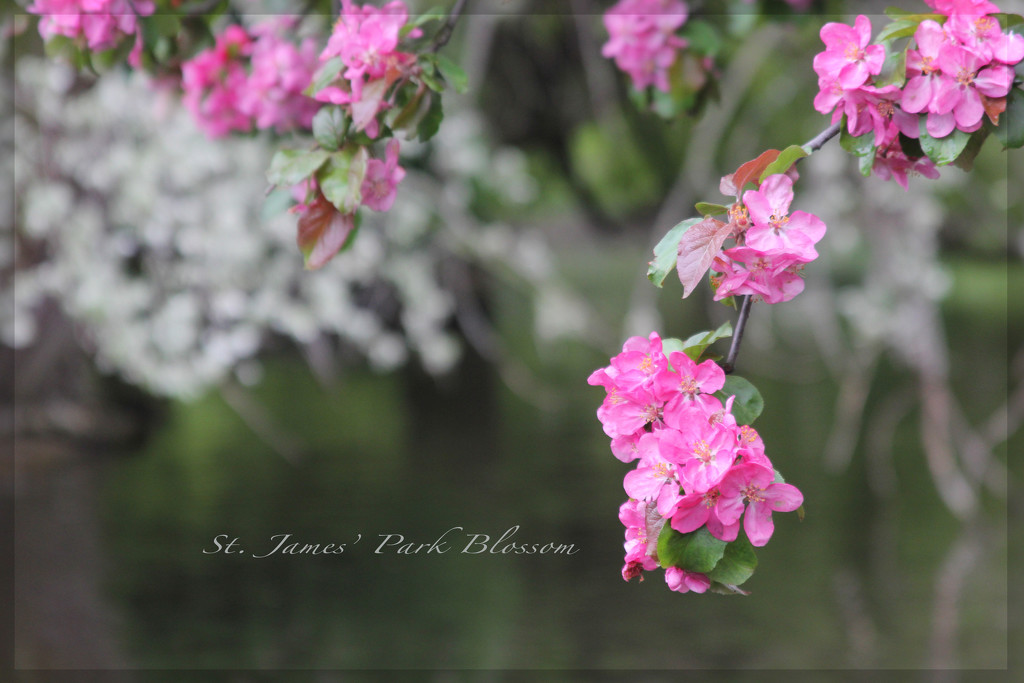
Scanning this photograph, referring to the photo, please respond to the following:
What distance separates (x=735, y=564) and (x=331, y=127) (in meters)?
0.39

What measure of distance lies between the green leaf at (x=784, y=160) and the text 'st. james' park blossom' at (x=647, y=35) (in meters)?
0.53

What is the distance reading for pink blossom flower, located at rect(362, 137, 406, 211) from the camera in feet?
2.28

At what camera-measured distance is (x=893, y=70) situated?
0.54 metres

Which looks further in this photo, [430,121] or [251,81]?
[251,81]

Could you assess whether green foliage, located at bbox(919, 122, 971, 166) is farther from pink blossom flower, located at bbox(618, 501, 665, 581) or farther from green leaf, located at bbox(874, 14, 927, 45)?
pink blossom flower, located at bbox(618, 501, 665, 581)

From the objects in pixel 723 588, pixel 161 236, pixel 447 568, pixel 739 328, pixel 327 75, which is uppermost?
pixel 327 75

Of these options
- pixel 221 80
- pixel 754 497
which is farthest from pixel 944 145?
pixel 221 80

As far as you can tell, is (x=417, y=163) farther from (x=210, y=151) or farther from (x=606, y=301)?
(x=606, y=301)

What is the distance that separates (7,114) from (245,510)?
4.32 ft

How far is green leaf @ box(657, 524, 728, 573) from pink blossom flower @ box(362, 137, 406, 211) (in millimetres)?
318

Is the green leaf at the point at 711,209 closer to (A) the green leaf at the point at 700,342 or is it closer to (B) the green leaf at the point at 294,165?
(A) the green leaf at the point at 700,342

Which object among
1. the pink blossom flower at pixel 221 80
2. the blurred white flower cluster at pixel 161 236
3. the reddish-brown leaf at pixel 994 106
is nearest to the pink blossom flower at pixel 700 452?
the reddish-brown leaf at pixel 994 106

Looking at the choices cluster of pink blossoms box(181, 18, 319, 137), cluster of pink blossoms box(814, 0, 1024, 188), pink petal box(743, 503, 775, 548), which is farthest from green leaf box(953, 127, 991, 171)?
cluster of pink blossoms box(181, 18, 319, 137)

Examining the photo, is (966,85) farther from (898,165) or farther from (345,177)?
(345,177)
